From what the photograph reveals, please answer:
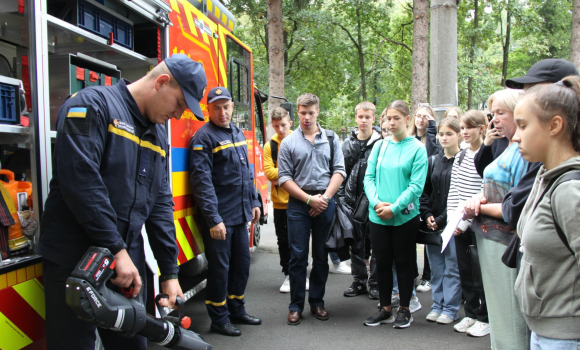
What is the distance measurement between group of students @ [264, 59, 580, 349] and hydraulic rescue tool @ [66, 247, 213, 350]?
62.9 inches

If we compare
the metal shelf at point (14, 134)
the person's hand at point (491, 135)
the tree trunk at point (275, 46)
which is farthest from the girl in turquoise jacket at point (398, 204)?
the tree trunk at point (275, 46)

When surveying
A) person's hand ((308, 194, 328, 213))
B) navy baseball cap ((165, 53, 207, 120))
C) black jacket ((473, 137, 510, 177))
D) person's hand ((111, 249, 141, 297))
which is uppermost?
navy baseball cap ((165, 53, 207, 120))

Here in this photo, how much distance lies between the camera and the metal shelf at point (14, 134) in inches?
81.3

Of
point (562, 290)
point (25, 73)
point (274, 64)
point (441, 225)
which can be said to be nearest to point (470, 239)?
point (441, 225)

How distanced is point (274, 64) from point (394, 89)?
10770mm

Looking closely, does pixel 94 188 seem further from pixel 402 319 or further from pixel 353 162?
pixel 353 162

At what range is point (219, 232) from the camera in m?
3.62

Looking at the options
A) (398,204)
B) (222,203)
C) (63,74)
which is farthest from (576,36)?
(63,74)

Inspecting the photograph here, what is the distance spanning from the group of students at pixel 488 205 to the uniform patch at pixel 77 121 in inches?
70.6

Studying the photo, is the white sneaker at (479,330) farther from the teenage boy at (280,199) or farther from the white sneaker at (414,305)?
the teenage boy at (280,199)

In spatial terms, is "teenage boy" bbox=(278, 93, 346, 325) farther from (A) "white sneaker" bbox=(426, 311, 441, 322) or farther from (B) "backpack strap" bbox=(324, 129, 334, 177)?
(A) "white sneaker" bbox=(426, 311, 441, 322)

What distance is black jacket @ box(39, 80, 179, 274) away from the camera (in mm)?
1785

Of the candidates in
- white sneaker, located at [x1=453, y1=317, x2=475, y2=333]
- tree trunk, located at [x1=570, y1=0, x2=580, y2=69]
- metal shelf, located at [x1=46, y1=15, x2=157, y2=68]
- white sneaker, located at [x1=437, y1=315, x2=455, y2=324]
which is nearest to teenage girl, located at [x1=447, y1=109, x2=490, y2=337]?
white sneaker, located at [x1=453, y1=317, x2=475, y2=333]

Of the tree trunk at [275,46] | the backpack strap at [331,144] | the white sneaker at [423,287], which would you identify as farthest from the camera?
the tree trunk at [275,46]
